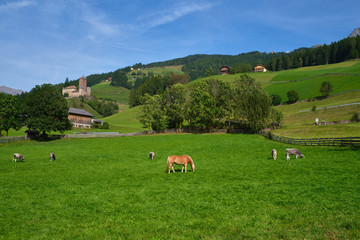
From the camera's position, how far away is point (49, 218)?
36.2 ft

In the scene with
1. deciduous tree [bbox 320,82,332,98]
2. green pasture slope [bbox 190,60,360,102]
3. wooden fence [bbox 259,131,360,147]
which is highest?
green pasture slope [bbox 190,60,360,102]

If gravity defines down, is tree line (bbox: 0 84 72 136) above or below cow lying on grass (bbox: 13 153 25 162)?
above

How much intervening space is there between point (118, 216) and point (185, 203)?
3458 millimetres

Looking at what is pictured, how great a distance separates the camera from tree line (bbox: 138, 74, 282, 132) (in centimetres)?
5783

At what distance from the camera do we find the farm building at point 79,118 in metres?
98.1

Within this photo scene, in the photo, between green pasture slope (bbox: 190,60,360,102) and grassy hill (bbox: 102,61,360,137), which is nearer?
grassy hill (bbox: 102,61,360,137)

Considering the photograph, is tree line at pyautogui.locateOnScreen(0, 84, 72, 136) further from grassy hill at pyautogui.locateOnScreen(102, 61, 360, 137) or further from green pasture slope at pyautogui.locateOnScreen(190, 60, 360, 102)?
green pasture slope at pyautogui.locateOnScreen(190, 60, 360, 102)

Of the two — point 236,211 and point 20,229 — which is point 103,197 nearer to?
point 20,229

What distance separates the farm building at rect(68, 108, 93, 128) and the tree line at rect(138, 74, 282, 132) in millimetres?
40253

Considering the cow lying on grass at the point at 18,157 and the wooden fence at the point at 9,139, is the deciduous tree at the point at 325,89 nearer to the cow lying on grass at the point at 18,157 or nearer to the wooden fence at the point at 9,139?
the cow lying on grass at the point at 18,157

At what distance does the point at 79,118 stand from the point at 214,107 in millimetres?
64250

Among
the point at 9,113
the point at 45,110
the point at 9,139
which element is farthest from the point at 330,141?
the point at 9,113

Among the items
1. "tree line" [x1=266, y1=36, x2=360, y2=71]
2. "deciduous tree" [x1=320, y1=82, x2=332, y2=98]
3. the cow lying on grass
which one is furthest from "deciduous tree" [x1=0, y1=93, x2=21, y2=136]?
"tree line" [x1=266, y1=36, x2=360, y2=71]

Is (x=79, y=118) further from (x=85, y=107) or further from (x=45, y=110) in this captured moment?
(x=85, y=107)
